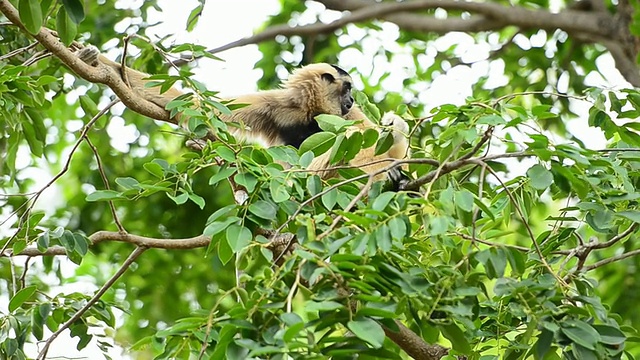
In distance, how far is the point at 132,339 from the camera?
782cm

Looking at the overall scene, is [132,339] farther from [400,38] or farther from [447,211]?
[447,211]

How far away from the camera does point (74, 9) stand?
8.56ft

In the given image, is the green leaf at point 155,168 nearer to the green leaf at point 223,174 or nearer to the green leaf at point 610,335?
the green leaf at point 223,174

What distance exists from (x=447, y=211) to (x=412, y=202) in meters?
0.10

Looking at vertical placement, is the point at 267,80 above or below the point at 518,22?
below

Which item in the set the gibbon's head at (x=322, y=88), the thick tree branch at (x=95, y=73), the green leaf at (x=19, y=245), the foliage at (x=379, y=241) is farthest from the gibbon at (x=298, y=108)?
the green leaf at (x=19, y=245)

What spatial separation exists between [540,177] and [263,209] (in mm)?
847

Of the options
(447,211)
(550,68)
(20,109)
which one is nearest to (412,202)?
(447,211)

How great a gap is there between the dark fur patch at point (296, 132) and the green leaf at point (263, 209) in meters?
3.09

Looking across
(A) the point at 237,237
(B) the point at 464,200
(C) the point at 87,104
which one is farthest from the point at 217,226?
(C) the point at 87,104

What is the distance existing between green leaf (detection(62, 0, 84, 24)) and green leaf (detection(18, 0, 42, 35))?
90mm

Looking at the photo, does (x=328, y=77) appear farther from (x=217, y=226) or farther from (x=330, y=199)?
(x=217, y=226)

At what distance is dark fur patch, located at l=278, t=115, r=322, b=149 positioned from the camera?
5827 mm

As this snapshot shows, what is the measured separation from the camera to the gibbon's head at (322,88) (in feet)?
19.7
